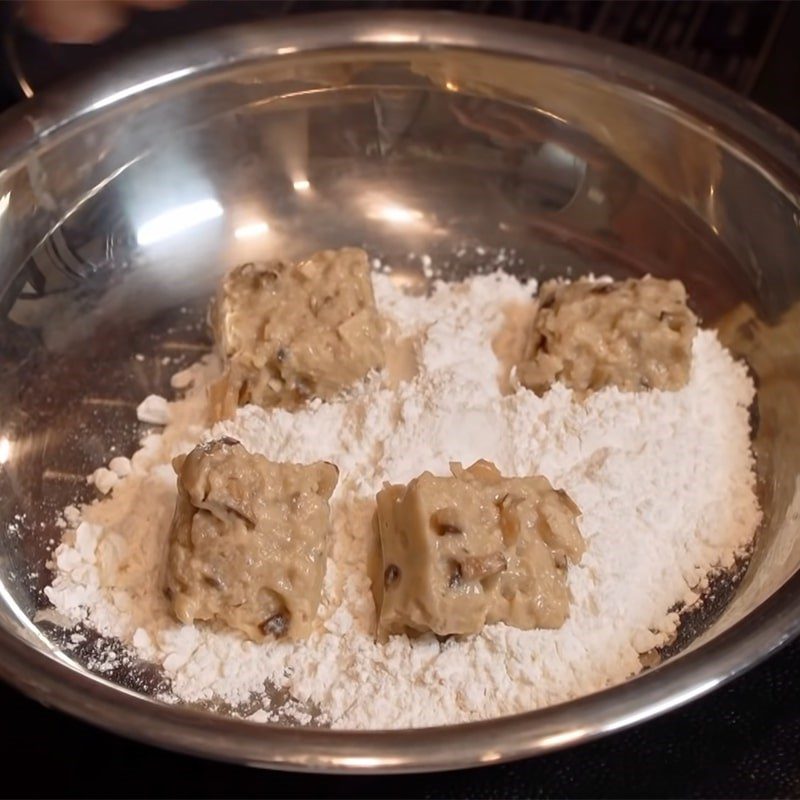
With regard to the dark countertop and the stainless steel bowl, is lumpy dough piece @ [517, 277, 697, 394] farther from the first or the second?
the dark countertop

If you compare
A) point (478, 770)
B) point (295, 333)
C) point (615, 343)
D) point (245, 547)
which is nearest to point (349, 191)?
point (295, 333)

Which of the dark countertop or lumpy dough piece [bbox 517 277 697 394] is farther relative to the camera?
lumpy dough piece [bbox 517 277 697 394]

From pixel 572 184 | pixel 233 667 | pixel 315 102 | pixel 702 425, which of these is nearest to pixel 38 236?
pixel 315 102

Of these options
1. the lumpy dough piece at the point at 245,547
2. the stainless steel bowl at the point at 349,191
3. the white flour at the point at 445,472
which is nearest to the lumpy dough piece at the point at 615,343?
the white flour at the point at 445,472

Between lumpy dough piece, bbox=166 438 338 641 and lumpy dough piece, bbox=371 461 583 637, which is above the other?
lumpy dough piece, bbox=371 461 583 637

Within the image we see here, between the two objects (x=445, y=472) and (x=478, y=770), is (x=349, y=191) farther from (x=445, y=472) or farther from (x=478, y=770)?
(x=478, y=770)

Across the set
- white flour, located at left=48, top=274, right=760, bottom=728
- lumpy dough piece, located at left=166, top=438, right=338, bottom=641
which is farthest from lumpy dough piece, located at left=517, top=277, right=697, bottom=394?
lumpy dough piece, located at left=166, top=438, right=338, bottom=641

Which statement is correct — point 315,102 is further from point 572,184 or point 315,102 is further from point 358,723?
point 358,723
